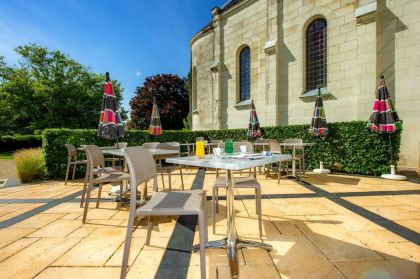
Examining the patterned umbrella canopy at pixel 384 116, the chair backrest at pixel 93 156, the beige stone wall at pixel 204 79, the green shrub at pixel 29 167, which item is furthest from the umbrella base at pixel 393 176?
the green shrub at pixel 29 167

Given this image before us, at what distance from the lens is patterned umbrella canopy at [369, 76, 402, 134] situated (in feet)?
16.9

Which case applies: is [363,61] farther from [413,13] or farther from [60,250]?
[60,250]

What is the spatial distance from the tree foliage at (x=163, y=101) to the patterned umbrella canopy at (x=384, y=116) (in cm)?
2206

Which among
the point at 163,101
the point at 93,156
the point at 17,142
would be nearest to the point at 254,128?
the point at 93,156

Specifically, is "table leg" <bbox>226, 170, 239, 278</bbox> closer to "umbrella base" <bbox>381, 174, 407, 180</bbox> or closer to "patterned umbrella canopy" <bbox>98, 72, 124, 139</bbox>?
"patterned umbrella canopy" <bbox>98, 72, 124, 139</bbox>

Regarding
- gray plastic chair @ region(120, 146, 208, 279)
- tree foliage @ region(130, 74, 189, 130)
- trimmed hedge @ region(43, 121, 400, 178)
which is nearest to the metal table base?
gray plastic chair @ region(120, 146, 208, 279)

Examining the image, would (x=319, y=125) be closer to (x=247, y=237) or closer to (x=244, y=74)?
(x=247, y=237)

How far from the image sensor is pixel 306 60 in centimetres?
839

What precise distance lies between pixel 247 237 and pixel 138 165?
1.38 metres

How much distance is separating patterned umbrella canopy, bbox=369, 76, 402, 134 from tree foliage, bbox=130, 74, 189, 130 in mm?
22059

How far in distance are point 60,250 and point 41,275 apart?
419 millimetres

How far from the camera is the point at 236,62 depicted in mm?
10625

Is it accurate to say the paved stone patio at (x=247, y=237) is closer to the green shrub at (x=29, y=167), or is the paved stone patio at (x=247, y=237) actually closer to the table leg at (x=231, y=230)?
the table leg at (x=231, y=230)

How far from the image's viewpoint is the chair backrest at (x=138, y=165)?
157 cm
